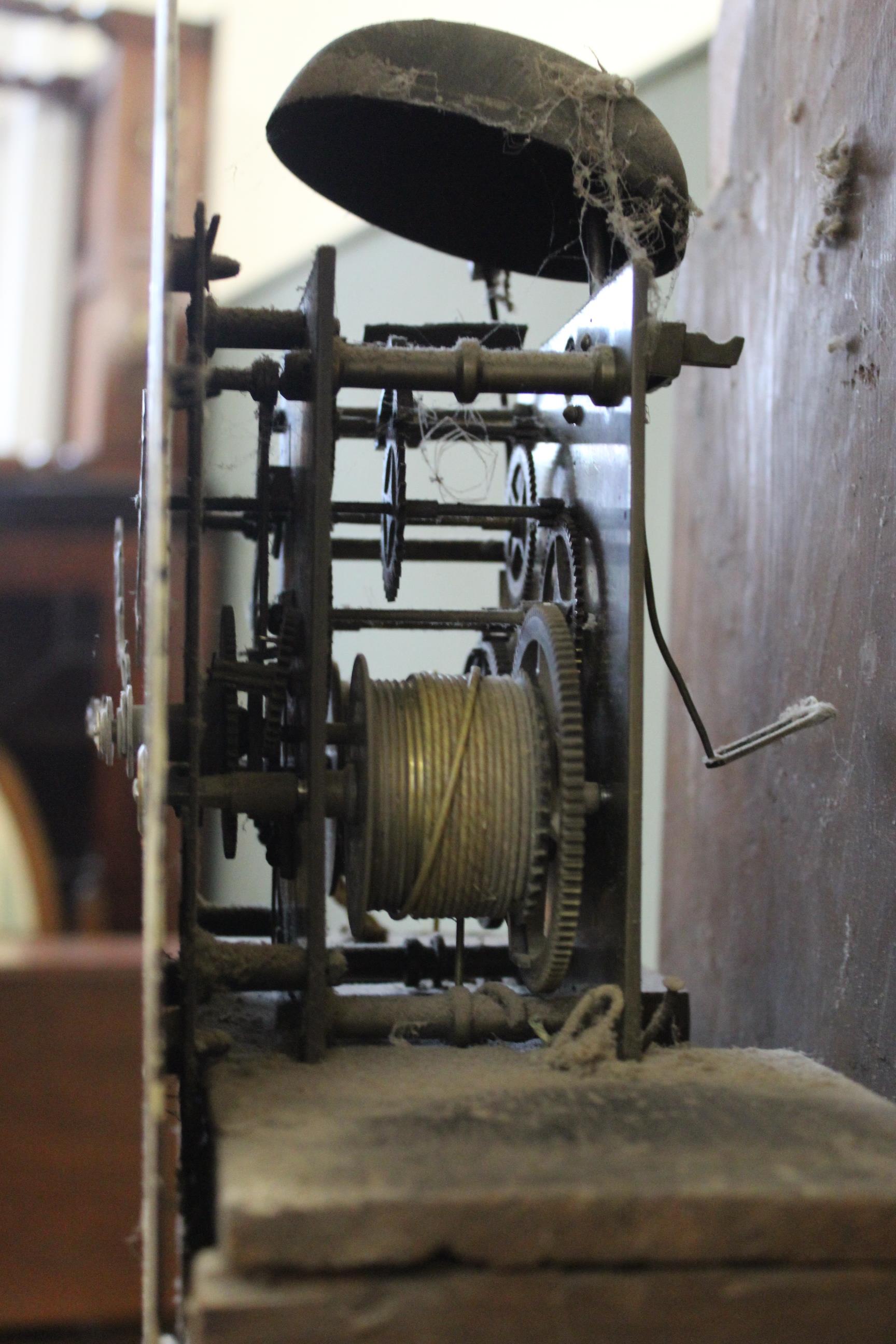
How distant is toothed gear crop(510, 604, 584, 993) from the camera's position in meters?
1.38

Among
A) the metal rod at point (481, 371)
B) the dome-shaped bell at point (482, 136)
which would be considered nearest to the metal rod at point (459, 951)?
the metal rod at point (481, 371)

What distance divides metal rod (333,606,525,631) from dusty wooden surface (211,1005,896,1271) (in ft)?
1.82

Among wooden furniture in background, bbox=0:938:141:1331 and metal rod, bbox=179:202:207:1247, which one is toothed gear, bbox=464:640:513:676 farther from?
wooden furniture in background, bbox=0:938:141:1331

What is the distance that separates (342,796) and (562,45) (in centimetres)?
121

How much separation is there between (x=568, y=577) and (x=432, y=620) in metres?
0.17

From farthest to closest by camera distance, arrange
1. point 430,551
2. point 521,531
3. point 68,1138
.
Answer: point 68,1138 → point 430,551 → point 521,531

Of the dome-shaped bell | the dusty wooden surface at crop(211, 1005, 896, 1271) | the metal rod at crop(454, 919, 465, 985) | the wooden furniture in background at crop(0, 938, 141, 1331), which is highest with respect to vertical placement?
the dome-shaped bell

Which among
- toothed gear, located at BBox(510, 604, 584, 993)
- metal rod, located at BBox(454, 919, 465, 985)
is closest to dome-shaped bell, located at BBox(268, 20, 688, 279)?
toothed gear, located at BBox(510, 604, 584, 993)

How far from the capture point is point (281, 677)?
1474mm

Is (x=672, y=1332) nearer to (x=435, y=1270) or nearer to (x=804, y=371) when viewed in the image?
(x=435, y=1270)

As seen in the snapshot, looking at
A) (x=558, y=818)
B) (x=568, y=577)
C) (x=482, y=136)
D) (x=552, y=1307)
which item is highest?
(x=482, y=136)

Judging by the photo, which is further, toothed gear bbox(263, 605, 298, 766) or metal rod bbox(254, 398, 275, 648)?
metal rod bbox(254, 398, 275, 648)

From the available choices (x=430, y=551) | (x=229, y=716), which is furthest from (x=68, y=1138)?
(x=229, y=716)

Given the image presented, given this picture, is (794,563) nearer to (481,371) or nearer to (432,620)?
(432,620)
